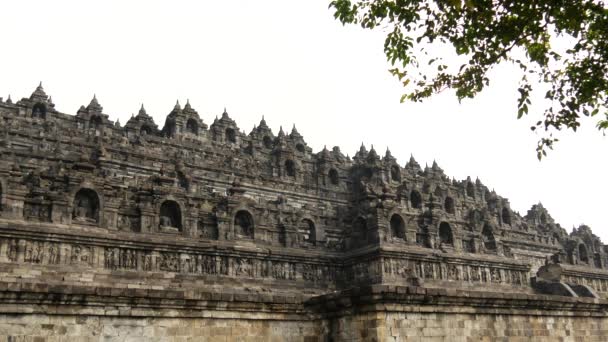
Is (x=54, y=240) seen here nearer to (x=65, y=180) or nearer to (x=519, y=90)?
(x=65, y=180)

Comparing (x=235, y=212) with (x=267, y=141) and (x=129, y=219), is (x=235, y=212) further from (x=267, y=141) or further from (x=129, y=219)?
(x=267, y=141)

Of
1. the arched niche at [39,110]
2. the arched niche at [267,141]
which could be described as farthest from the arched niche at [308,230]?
the arched niche at [39,110]

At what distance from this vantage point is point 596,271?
49.0 metres

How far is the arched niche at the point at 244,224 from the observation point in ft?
106

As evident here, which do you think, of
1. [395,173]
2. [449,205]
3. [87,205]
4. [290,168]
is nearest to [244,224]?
[87,205]

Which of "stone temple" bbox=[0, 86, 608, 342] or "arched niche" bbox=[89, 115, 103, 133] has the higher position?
"arched niche" bbox=[89, 115, 103, 133]

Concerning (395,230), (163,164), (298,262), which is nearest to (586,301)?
(298,262)

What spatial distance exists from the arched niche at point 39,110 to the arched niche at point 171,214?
11892 mm

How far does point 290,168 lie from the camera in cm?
A: 4447

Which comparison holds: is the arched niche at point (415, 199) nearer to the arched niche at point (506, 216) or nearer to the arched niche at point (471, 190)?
the arched niche at point (471, 190)

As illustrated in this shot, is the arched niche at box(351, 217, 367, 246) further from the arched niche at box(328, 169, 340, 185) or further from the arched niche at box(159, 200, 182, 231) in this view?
the arched niche at box(328, 169, 340, 185)

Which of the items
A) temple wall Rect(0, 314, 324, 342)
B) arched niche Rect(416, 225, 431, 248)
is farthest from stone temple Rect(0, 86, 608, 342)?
arched niche Rect(416, 225, 431, 248)

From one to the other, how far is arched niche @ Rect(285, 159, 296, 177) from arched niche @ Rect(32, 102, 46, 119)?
52.0 ft

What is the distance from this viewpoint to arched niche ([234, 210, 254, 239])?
106ft
